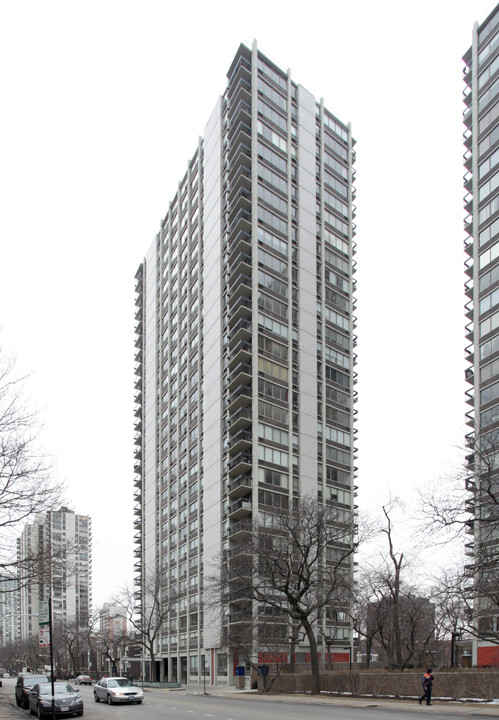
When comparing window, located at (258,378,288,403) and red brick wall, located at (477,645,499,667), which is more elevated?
window, located at (258,378,288,403)

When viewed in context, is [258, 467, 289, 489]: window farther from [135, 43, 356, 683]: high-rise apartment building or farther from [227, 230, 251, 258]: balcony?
[227, 230, 251, 258]: balcony

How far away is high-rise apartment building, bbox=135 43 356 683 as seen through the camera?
70750 millimetres

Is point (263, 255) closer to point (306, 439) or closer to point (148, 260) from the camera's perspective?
point (306, 439)

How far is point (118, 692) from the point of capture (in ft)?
115

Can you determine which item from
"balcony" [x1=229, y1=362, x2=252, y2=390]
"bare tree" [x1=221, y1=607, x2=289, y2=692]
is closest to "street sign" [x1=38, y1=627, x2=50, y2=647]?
"bare tree" [x1=221, y1=607, x2=289, y2=692]

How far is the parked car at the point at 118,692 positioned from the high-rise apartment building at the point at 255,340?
28599mm

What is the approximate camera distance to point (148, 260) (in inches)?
4702

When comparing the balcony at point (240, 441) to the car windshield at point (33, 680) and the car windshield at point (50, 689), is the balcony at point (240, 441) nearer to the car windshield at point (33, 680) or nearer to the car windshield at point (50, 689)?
the car windshield at point (33, 680)

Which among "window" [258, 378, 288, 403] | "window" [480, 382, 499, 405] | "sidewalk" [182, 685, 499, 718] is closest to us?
"sidewalk" [182, 685, 499, 718]

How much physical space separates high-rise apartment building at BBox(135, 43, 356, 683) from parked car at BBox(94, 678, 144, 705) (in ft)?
93.8

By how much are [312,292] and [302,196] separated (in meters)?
11.6

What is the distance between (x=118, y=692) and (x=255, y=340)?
137 feet

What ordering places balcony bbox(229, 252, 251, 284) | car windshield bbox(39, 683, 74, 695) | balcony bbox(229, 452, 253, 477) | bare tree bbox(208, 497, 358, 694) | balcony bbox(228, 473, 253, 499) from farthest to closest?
balcony bbox(229, 252, 251, 284) → balcony bbox(229, 452, 253, 477) → balcony bbox(228, 473, 253, 499) → bare tree bbox(208, 497, 358, 694) → car windshield bbox(39, 683, 74, 695)

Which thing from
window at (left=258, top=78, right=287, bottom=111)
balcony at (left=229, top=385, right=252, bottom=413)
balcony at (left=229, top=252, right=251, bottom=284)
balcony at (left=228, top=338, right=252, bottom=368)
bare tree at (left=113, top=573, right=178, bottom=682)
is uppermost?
window at (left=258, top=78, right=287, bottom=111)
